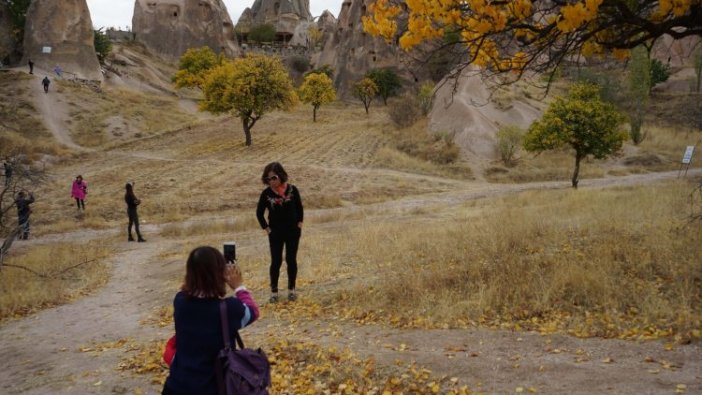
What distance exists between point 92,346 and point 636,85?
110 ft

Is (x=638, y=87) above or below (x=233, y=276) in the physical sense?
above

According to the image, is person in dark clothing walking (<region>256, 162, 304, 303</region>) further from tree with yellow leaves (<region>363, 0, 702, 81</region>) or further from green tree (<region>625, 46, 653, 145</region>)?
green tree (<region>625, 46, 653, 145</region>)

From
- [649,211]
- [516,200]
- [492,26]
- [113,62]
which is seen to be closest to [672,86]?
[516,200]

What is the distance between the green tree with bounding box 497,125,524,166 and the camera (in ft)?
93.6

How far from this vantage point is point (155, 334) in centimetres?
686

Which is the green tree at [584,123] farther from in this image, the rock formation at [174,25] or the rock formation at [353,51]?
the rock formation at [174,25]

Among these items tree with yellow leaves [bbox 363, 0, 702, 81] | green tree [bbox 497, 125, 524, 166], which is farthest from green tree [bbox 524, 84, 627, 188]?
tree with yellow leaves [bbox 363, 0, 702, 81]

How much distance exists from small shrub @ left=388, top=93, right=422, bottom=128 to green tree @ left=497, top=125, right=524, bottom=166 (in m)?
10.6

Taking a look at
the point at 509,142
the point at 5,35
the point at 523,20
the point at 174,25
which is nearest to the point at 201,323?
the point at 523,20

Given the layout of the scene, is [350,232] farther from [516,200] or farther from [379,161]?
[379,161]

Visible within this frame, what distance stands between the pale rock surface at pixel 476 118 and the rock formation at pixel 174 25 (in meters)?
43.7

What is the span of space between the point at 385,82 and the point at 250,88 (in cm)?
2603

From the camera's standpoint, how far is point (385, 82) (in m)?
56.2

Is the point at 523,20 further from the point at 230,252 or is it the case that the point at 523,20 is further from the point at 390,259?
the point at 390,259
